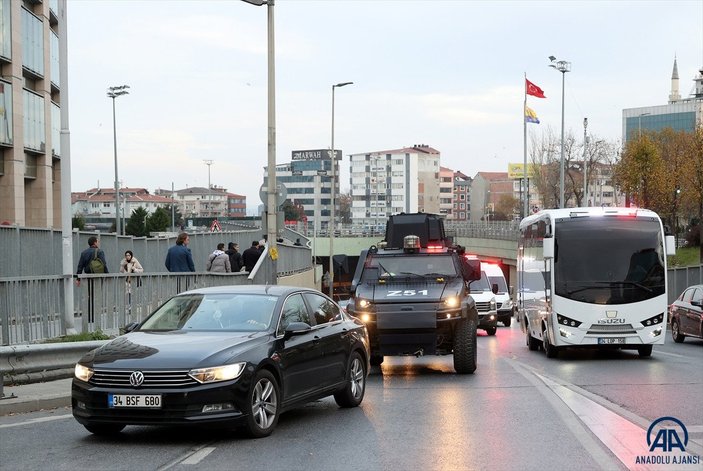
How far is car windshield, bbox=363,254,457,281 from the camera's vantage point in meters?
17.2

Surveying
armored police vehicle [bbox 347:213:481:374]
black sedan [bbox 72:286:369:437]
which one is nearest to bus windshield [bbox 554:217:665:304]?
armored police vehicle [bbox 347:213:481:374]

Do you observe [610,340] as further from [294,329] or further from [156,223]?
[156,223]

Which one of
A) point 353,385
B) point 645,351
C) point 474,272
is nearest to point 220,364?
point 353,385

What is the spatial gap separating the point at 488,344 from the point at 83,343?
13.7 m

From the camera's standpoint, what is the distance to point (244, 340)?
31.9ft

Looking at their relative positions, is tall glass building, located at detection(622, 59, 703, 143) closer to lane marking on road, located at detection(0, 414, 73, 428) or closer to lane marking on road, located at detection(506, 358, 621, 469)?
lane marking on road, located at detection(506, 358, 621, 469)

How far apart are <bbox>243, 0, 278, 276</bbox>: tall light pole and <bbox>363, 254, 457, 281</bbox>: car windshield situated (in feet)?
22.1

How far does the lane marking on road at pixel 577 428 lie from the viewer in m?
8.39

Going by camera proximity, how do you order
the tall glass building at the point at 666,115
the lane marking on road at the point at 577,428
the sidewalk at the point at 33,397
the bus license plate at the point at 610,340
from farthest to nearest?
the tall glass building at the point at 666,115
the bus license plate at the point at 610,340
the sidewalk at the point at 33,397
the lane marking on road at the point at 577,428

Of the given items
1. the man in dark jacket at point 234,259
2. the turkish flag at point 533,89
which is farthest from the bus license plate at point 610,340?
the turkish flag at point 533,89

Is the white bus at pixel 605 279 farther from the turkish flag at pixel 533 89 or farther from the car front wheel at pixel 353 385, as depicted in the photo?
the turkish flag at pixel 533 89

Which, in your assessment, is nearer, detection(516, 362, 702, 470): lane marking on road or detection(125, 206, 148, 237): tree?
detection(516, 362, 702, 470): lane marking on road

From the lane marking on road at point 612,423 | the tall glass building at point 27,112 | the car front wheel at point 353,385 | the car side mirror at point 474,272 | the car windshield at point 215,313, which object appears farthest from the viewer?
the tall glass building at point 27,112

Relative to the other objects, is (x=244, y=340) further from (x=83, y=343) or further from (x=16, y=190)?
(x=16, y=190)
